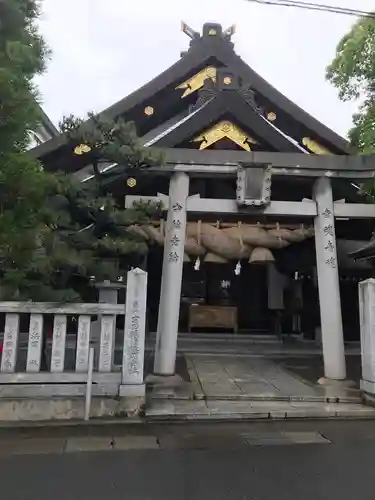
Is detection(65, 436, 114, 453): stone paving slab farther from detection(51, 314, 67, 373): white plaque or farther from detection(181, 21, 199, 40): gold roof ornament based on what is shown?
detection(181, 21, 199, 40): gold roof ornament

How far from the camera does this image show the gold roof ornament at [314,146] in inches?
419

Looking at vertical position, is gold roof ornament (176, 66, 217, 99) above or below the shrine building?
above

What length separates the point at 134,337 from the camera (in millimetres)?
6477

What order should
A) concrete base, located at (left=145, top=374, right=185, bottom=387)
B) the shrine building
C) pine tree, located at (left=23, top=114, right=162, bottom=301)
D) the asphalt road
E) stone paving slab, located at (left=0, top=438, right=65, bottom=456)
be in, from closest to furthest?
the asphalt road → stone paving slab, located at (left=0, top=438, right=65, bottom=456) → pine tree, located at (left=23, top=114, right=162, bottom=301) → concrete base, located at (left=145, top=374, right=185, bottom=387) → the shrine building

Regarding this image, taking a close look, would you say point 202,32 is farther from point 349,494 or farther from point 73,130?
point 349,494

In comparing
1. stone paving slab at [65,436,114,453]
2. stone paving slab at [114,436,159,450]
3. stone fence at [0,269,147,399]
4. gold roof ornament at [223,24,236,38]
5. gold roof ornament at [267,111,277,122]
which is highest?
gold roof ornament at [223,24,236,38]

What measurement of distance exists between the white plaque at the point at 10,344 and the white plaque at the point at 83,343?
2.85 feet

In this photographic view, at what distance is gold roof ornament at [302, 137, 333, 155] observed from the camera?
1063cm

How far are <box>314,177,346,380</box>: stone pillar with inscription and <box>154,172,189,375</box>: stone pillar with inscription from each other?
2.61 metres

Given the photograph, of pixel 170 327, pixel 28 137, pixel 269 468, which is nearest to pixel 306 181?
pixel 170 327

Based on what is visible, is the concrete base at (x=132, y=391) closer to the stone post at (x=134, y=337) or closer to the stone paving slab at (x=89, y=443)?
the stone post at (x=134, y=337)

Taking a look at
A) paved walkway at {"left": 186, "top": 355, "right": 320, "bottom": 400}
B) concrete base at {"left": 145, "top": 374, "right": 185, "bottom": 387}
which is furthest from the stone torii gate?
paved walkway at {"left": 186, "top": 355, "right": 320, "bottom": 400}

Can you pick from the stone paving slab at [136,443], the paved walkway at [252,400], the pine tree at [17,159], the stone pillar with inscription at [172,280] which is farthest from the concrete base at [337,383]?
the pine tree at [17,159]

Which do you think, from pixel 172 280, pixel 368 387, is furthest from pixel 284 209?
pixel 368 387
